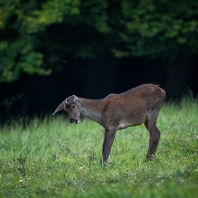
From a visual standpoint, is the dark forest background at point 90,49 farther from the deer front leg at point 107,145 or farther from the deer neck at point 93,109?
the deer front leg at point 107,145

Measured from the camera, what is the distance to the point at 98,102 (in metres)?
11.3

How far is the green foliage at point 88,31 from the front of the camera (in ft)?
66.8

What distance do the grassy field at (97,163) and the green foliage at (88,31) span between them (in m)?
6.05

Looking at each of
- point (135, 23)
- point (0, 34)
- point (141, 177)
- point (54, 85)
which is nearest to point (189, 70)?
point (135, 23)

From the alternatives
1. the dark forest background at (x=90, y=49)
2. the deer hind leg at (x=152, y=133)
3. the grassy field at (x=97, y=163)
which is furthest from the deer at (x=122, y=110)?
the dark forest background at (x=90, y=49)

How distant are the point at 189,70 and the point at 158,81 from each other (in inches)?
48.4

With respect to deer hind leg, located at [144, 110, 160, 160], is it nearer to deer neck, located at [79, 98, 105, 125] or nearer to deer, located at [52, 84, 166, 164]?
deer, located at [52, 84, 166, 164]

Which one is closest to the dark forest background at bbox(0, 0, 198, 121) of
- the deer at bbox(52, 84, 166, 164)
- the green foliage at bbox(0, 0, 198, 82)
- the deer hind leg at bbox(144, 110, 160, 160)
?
the green foliage at bbox(0, 0, 198, 82)

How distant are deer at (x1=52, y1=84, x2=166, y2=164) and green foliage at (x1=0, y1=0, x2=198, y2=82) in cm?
893

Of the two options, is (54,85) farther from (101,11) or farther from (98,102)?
(98,102)

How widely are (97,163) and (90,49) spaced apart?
11.4 metres

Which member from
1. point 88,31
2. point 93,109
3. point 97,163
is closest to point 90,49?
point 88,31

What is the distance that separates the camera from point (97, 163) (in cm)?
1059

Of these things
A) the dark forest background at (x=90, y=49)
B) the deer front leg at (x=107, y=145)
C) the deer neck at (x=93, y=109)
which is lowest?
the dark forest background at (x=90, y=49)
